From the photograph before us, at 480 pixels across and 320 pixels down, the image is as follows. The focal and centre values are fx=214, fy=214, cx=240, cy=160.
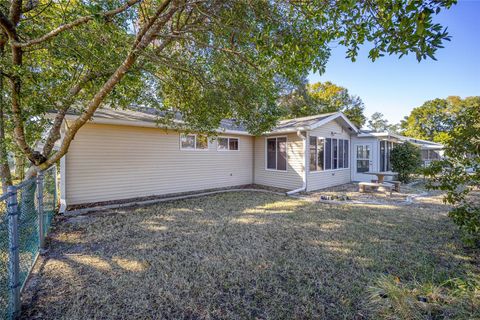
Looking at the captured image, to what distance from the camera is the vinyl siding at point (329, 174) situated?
31.7ft

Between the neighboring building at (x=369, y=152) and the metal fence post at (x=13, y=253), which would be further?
the neighboring building at (x=369, y=152)

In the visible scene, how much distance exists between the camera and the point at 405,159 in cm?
1161

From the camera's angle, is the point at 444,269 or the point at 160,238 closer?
the point at 444,269

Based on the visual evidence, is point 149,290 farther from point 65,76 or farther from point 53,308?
point 65,76

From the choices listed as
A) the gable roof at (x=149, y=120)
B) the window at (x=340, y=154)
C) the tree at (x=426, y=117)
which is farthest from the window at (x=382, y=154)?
the tree at (x=426, y=117)

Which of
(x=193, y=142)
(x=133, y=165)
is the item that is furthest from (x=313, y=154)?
(x=133, y=165)

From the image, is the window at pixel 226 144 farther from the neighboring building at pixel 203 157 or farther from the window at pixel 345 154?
the window at pixel 345 154

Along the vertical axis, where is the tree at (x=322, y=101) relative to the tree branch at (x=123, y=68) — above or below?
above

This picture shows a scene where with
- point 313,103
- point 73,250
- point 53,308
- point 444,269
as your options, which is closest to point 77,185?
point 73,250

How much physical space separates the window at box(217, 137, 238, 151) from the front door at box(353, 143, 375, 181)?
23.7 ft

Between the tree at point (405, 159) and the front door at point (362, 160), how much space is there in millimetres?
1161

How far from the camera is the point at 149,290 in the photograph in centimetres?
267

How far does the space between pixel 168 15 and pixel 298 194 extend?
747 cm

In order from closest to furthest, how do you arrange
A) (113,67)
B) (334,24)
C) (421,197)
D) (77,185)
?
(334,24) → (113,67) → (77,185) → (421,197)
